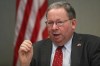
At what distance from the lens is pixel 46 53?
1.85 m

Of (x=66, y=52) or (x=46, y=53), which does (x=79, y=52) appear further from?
(x=46, y=53)

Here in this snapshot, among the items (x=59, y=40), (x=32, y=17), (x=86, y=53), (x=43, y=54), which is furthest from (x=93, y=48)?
(x=32, y=17)

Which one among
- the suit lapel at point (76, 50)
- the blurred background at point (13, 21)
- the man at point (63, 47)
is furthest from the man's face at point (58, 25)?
the blurred background at point (13, 21)

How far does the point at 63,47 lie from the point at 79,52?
131mm

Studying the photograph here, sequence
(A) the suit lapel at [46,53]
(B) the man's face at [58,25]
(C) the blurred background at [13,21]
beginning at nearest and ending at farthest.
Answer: (B) the man's face at [58,25], (A) the suit lapel at [46,53], (C) the blurred background at [13,21]

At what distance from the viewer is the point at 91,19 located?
9.75 ft

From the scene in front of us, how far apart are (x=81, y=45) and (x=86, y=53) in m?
0.09

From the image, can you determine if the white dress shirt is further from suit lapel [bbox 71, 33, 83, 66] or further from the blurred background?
the blurred background

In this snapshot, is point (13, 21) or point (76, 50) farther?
point (13, 21)

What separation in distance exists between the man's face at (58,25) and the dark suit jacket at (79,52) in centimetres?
13

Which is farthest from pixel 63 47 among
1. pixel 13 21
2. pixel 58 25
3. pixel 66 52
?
pixel 13 21

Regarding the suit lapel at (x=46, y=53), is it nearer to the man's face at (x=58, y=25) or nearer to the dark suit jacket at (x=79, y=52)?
the dark suit jacket at (x=79, y=52)

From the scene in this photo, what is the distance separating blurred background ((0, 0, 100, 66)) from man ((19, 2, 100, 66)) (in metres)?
1.13

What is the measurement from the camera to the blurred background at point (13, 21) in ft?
9.73
